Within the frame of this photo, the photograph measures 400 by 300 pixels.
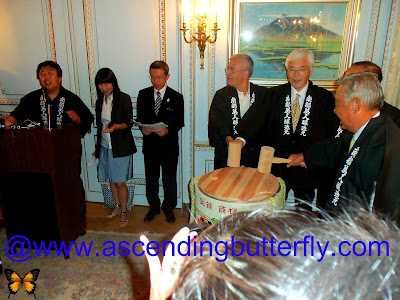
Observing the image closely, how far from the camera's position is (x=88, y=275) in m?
2.63

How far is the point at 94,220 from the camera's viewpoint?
374cm

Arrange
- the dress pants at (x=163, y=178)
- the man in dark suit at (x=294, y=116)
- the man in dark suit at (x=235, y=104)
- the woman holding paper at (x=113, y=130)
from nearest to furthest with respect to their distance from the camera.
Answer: the man in dark suit at (x=294, y=116) < the man in dark suit at (x=235, y=104) < the woman holding paper at (x=113, y=130) < the dress pants at (x=163, y=178)

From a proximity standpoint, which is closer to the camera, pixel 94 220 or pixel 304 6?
pixel 304 6

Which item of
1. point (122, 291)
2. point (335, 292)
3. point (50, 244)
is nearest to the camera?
point (335, 292)

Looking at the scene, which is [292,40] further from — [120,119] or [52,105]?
[52,105]

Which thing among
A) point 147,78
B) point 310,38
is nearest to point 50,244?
point 147,78

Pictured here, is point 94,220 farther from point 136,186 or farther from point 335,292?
point 335,292

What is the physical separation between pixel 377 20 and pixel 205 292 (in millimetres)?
3758

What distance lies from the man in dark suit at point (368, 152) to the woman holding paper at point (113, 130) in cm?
232

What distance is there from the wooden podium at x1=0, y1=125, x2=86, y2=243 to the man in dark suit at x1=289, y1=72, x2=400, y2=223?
2326mm

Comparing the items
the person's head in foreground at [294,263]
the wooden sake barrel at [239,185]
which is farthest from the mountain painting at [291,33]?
the person's head in foreground at [294,263]

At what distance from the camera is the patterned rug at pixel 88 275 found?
2.44 meters

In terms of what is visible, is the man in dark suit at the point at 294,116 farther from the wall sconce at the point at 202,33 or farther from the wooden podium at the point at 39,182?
the wooden podium at the point at 39,182

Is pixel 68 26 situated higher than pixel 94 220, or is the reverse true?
pixel 68 26
